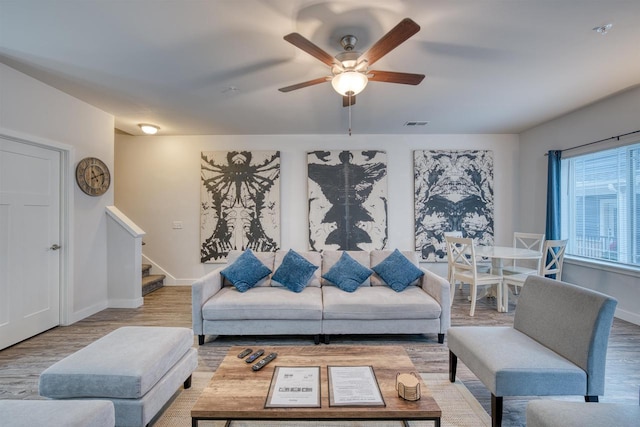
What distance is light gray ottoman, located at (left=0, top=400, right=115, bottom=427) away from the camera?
4.13 ft

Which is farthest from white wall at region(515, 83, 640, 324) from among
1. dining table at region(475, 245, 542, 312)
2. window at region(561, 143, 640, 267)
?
dining table at region(475, 245, 542, 312)

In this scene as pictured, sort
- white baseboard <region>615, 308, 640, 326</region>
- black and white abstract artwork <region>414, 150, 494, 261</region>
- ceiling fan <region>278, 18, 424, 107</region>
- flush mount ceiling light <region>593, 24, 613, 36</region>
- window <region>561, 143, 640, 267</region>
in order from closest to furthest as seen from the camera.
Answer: ceiling fan <region>278, 18, 424, 107</region> < flush mount ceiling light <region>593, 24, 613, 36</region> < white baseboard <region>615, 308, 640, 326</region> < window <region>561, 143, 640, 267</region> < black and white abstract artwork <region>414, 150, 494, 261</region>

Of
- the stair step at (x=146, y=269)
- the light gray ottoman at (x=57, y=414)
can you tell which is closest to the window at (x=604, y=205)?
the light gray ottoman at (x=57, y=414)

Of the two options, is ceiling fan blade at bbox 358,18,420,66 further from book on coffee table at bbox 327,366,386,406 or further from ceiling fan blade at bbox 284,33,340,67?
book on coffee table at bbox 327,366,386,406

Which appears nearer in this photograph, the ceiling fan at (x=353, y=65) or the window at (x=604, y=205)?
the ceiling fan at (x=353, y=65)

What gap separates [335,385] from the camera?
5.26ft

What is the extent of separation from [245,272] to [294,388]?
1.86 meters

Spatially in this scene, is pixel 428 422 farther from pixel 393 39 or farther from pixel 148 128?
pixel 148 128

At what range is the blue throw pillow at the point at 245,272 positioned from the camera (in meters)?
3.23

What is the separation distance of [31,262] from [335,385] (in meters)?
3.52

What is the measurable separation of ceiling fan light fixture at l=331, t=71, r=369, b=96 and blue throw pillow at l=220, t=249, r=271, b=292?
2110mm

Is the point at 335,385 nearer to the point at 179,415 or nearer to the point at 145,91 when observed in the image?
the point at 179,415

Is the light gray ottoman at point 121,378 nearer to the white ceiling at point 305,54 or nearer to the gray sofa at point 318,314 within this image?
the gray sofa at point 318,314

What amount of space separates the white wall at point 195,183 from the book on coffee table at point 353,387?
3447 millimetres
